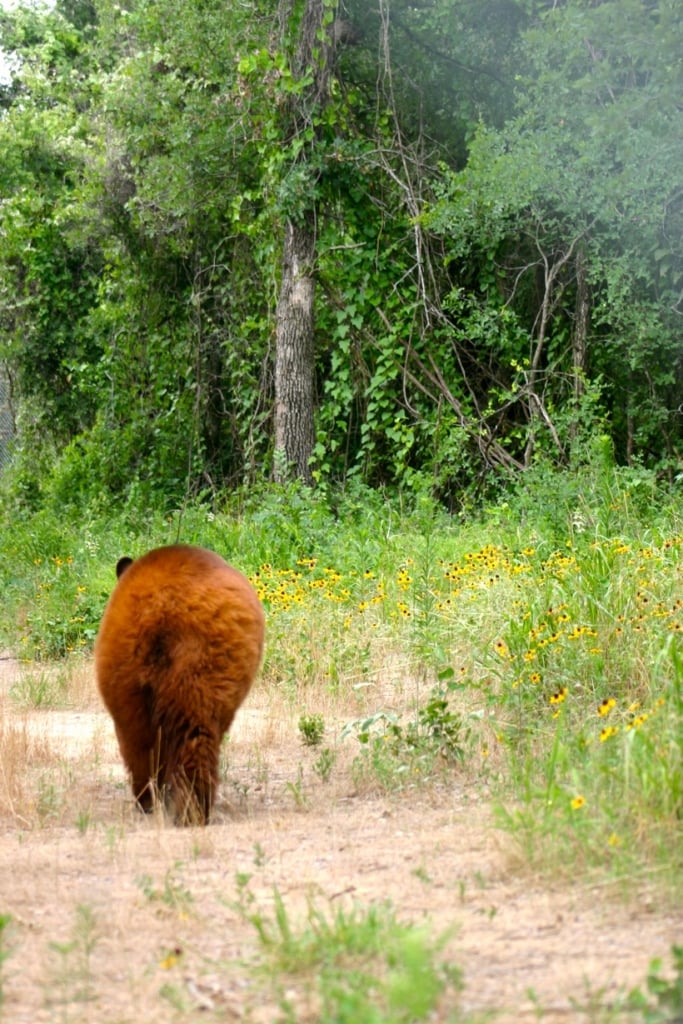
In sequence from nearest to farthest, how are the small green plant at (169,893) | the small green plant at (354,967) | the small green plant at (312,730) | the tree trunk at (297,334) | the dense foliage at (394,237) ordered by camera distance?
the small green plant at (354,967) < the small green plant at (169,893) < the small green plant at (312,730) < the dense foliage at (394,237) < the tree trunk at (297,334)

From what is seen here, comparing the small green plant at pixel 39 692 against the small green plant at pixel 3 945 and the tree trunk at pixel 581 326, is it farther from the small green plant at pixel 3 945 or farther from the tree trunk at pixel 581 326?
the tree trunk at pixel 581 326

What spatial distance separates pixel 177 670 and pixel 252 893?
124 centimetres

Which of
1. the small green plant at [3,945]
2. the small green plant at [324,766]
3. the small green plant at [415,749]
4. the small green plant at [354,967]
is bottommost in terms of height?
the small green plant at [324,766]

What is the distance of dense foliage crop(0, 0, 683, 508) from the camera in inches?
468

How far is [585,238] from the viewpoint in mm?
12859

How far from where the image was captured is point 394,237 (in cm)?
1423

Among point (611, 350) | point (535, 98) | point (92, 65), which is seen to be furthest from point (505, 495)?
point (92, 65)

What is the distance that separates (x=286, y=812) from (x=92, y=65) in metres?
19.4

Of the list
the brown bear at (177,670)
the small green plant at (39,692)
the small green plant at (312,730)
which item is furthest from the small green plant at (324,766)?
the small green plant at (39,692)

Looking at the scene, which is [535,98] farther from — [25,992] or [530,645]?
[25,992]

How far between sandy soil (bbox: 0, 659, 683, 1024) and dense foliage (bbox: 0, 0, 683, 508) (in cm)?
575

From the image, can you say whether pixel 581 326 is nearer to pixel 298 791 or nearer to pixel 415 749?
pixel 415 749

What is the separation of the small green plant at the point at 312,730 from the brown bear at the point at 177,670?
4.19 feet

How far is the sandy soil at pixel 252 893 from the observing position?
10.5ft
